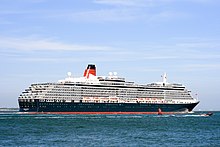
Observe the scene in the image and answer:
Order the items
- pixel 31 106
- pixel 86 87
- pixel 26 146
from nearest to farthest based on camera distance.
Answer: pixel 26 146, pixel 31 106, pixel 86 87

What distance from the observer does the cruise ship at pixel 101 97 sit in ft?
438

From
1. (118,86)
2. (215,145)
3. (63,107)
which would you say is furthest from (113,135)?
(118,86)

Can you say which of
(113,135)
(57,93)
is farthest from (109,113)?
(113,135)

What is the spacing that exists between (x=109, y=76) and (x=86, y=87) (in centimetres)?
923

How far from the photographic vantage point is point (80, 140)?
51.5 m

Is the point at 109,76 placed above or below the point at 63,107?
above

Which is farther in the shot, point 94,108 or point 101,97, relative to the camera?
point 101,97

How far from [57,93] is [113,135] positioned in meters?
79.9

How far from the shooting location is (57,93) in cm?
13675

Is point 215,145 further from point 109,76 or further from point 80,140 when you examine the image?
point 109,76

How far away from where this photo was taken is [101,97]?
140500 mm

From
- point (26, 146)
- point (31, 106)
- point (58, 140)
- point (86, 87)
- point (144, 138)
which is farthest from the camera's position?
point (86, 87)

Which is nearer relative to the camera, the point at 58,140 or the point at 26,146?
the point at 26,146

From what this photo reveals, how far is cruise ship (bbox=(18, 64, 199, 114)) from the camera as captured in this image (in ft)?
438
